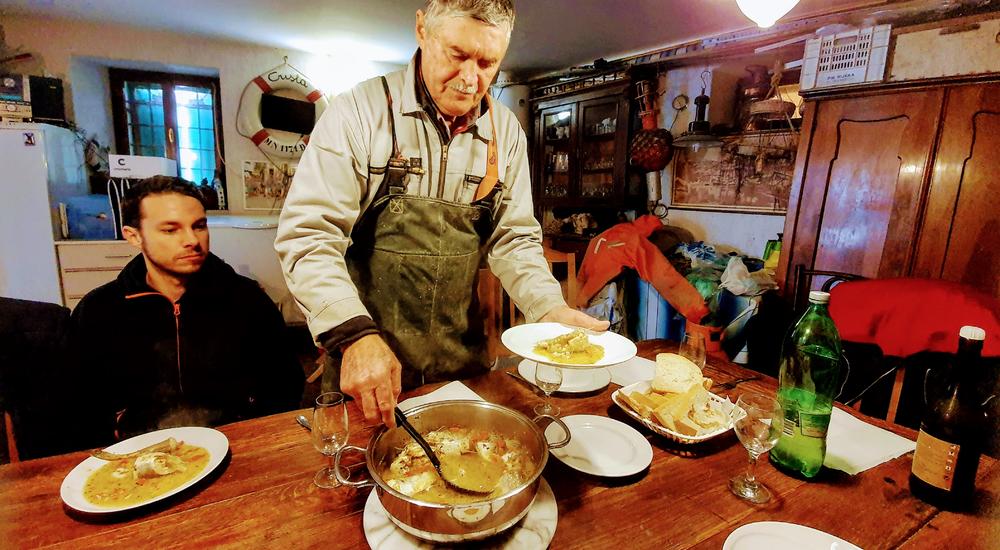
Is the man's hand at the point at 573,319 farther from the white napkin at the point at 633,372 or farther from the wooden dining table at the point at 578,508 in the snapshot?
the wooden dining table at the point at 578,508

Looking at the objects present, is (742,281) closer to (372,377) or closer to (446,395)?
(446,395)

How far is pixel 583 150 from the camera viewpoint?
4953 mm

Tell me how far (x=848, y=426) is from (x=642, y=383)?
554 mm

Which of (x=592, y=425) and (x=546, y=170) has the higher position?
(x=546, y=170)

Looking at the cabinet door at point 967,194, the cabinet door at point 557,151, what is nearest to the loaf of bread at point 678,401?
the cabinet door at point 967,194

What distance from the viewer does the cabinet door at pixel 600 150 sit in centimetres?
457

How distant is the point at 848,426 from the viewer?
1.26 meters

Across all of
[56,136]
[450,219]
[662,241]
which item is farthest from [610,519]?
[56,136]

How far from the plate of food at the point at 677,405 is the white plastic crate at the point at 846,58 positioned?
9.35ft

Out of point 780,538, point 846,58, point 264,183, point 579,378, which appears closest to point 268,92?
point 264,183

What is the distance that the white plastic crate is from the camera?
291cm

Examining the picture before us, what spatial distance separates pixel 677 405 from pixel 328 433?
83 cm

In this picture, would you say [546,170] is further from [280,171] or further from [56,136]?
[56,136]

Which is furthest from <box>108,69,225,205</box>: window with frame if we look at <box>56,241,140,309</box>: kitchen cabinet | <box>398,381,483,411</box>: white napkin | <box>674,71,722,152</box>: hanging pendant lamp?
<box>398,381,483,411</box>: white napkin
